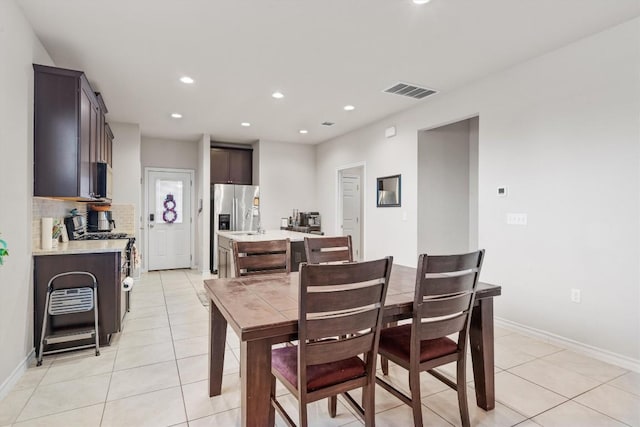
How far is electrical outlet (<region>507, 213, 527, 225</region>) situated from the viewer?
328cm

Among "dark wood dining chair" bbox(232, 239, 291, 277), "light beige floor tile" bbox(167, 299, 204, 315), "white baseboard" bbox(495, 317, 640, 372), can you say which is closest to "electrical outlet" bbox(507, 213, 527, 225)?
"white baseboard" bbox(495, 317, 640, 372)

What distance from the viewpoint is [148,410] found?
6.64ft

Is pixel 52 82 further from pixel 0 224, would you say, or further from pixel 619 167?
pixel 619 167

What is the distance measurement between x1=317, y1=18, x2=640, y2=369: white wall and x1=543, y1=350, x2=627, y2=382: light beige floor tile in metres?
0.13

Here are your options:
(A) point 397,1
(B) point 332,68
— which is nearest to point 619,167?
(A) point 397,1

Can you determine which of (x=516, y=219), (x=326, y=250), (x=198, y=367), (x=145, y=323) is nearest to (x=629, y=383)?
(x=516, y=219)

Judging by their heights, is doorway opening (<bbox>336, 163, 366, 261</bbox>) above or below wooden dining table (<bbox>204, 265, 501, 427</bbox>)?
above

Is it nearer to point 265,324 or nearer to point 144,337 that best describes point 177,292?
point 144,337

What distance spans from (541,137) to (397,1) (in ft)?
6.10

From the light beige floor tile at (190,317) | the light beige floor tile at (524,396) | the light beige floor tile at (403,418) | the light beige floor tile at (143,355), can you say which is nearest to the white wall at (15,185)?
the light beige floor tile at (143,355)

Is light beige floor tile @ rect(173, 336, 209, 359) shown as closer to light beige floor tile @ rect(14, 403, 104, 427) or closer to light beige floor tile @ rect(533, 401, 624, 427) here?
light beige floor tile @ rect(14, 403, 104, 427)

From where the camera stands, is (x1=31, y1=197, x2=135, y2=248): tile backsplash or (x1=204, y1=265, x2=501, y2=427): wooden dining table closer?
(x1=204, y1=265, x2=501, y2=427): wooden dining table

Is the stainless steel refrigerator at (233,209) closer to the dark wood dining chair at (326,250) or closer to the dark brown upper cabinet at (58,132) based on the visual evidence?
the dark brown upper cabinet at (58,132)

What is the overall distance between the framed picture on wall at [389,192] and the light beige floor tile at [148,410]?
3628 mm
